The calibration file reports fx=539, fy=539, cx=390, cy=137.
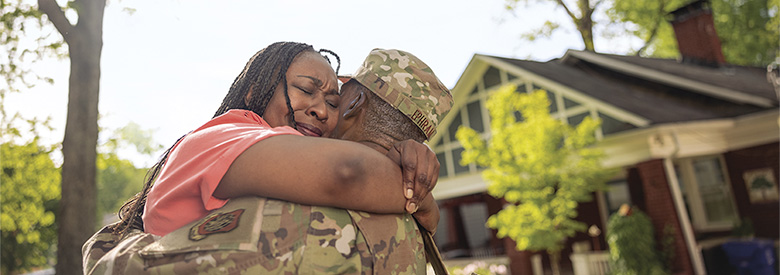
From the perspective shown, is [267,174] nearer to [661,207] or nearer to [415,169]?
[415,169]

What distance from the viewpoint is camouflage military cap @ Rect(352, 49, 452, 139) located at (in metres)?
1.76

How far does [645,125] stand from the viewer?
12.8 meters

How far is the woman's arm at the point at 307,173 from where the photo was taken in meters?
1.25

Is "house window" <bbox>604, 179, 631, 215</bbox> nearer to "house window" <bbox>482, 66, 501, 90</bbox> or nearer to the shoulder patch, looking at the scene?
"house window" <bbox>482, 66, 501, 90</bbox>

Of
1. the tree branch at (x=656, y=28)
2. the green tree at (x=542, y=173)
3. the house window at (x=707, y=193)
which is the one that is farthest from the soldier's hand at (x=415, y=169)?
the tree branch at (x=656, y=28)

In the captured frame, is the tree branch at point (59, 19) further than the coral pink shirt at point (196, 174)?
Yes

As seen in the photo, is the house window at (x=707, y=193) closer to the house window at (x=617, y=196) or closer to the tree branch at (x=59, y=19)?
the house window at (x=617, y=196)

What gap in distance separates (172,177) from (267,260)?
1.12 feet

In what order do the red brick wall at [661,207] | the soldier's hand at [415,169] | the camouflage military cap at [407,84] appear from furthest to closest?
the red brick wall at [661,207], the camouflage military cap at [407,84], the soldier's hand at [415,169]

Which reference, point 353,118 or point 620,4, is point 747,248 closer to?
point 353,118

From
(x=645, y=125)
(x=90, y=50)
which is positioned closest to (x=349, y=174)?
(x=90, y=50)

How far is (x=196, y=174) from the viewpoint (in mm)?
1322

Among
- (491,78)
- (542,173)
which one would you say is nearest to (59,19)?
(542,173)

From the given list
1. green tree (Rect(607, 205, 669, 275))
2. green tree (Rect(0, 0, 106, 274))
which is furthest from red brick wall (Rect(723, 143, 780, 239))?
green tree (Rect(0, 0, 106, 274))
